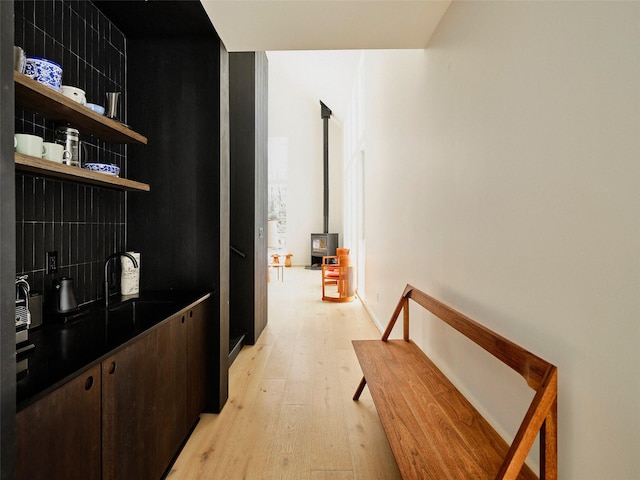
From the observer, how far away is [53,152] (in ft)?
4.49

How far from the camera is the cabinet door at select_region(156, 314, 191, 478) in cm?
161

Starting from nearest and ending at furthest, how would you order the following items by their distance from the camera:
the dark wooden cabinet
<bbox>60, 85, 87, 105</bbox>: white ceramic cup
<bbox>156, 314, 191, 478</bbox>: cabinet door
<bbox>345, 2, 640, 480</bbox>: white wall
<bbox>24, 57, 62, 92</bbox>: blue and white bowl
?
<bbox>345, 2, 640, 480</bbox>: white wall < the dark wooden cabinet < <bbox>24, 57, 62, 92</bbox>: blue and white bowl < <bbox>60, 85, 87, 105</bbox>: white ceramic cup < <bbox>156, 314, 191, 478</bbox>: cabinet door

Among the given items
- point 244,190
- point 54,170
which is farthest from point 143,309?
point 244,190

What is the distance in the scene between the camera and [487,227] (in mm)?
1502

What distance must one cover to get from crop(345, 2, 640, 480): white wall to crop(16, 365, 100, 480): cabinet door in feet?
4.74

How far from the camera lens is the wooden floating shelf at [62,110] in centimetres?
120

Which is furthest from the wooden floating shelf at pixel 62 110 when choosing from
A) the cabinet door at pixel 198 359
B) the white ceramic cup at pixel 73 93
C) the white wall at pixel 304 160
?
the white wall at pixel 304 160

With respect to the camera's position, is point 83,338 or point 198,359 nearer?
point 83,338

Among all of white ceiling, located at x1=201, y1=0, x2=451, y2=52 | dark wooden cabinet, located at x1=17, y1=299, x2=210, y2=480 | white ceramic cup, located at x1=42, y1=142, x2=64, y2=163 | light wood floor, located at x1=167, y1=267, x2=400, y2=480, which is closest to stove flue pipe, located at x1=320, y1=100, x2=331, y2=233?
light wood floor, located at x1=167, y1=267, x2=400, y2=480

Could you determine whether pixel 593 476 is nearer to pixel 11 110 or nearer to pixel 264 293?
pixel 11 110

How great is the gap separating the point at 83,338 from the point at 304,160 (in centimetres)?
1032

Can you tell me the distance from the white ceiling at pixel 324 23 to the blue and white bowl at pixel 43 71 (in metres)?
0.84

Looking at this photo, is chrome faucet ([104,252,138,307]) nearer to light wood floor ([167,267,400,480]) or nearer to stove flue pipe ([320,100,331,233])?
light wood floor ([167,267,400,480])

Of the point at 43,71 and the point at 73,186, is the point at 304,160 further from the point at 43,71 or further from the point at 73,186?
the point at 43,71
